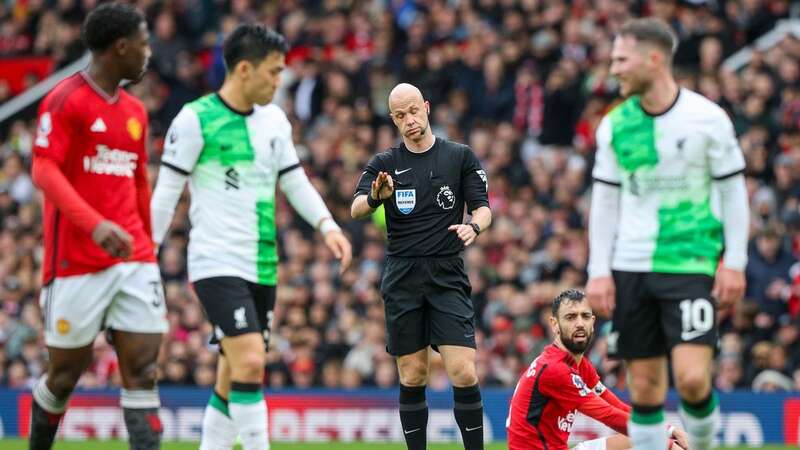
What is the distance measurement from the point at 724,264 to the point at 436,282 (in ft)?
7.92

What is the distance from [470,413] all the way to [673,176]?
2493 mm

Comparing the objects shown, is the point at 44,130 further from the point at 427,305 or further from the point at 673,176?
the point at 673,176

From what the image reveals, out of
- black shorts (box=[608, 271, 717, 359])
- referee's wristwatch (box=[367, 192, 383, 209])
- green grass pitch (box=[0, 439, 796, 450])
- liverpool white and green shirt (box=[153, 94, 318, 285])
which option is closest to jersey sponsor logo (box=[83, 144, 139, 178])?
liverpool white and green shirt (box=[153, 94, 318, 285])

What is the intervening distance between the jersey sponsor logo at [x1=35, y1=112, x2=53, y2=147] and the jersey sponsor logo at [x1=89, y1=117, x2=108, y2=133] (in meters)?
0.23

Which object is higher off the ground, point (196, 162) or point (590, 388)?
point (196, 162)

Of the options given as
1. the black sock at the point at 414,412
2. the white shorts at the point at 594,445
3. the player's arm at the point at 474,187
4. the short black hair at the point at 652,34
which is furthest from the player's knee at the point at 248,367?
the short black hair at the point at 652,34

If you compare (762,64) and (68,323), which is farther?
(762,64)

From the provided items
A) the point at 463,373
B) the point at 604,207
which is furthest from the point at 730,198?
the point at 463,373

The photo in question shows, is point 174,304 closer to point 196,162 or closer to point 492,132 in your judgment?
point 492,132

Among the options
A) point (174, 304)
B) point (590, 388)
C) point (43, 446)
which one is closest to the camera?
point (43, 446)

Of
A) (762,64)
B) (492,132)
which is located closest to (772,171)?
(762,64)

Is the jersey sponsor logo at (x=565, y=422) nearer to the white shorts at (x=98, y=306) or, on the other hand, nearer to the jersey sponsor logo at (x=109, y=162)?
the white shorts at (x=98, y=306)

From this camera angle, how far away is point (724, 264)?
7.35 meters

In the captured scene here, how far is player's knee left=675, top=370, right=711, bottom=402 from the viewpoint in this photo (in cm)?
726
